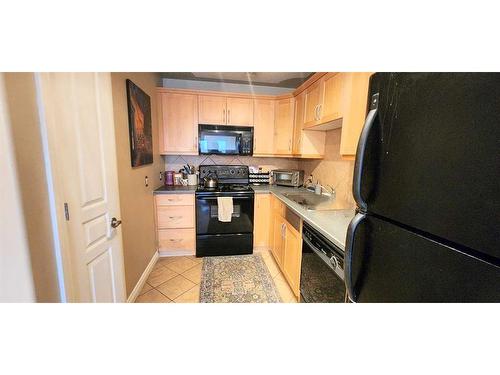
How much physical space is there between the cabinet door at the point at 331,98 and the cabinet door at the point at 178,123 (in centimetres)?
170

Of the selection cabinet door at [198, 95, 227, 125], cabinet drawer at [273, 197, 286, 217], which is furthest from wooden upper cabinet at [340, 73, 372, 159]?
cabinet door at [198, 95, 227, 125]

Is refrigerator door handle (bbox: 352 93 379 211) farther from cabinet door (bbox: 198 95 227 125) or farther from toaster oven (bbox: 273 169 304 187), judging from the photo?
cabinet door (bbox: 198 95 227 125)

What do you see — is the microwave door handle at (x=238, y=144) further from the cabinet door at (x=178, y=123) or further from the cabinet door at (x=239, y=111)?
the cabinet door at (x=178, y=123)

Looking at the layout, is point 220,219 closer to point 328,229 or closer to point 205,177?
point 205,177

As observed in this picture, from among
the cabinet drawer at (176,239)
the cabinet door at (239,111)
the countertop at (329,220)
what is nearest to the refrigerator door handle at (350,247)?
the countertop at (329,220)

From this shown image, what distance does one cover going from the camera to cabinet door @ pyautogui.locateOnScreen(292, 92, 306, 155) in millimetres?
2367

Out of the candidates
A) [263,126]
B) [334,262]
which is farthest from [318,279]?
[263,126]

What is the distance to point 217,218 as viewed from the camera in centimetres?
248

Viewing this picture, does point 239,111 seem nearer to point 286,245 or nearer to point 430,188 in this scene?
point 286,245

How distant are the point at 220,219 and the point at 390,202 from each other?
209cm

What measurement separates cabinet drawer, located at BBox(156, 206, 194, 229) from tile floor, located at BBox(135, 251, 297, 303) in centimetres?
46

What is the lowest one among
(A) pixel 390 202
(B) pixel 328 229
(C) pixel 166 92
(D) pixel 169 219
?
(D) pixel 169 219
